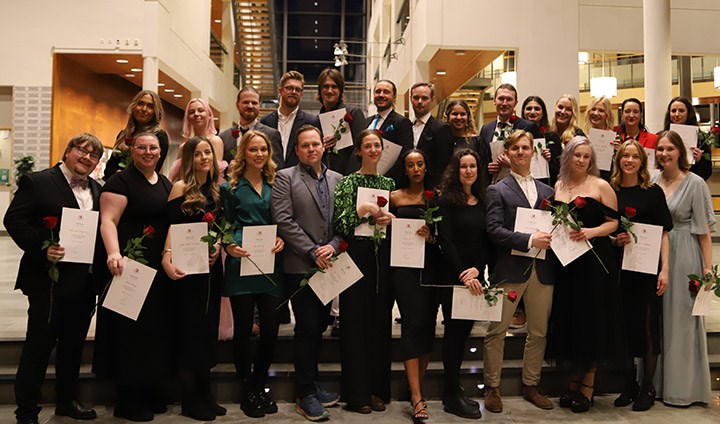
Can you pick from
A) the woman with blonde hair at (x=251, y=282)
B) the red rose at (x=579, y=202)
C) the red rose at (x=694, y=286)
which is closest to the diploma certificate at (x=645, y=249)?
the red rose at (x=694, y=286)

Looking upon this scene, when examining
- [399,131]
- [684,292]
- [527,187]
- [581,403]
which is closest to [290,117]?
[399,131]

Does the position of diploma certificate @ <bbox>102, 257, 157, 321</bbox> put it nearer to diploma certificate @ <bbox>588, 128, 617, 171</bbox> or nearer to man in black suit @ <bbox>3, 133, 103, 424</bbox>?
man in black suit @ <bbox>3, 133, 103, 424</bbox>

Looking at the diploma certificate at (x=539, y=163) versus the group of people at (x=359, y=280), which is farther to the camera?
the diploma certificate at (x=539, y=163)

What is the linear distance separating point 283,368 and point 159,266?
1178 mm

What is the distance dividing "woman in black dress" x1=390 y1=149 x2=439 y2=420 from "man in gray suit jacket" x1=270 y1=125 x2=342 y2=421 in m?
0.47

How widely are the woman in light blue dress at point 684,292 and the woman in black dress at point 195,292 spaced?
9.66ft

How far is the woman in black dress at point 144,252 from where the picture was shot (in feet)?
11.0

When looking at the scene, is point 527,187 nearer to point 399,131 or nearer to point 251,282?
point 399,131

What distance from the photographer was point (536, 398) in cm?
381

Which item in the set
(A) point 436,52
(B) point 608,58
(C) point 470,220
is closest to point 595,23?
(B) point 608,58

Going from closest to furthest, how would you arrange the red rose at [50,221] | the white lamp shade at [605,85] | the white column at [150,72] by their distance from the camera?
the red rose at [50,221], the white lamp shade at [605,85], the white column at [150,72]

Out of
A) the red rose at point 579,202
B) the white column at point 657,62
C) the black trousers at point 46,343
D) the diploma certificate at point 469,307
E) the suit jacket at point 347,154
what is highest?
the white column at point 657,62

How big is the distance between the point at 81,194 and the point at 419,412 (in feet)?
7.88

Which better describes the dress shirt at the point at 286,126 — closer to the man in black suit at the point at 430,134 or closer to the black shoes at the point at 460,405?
the man in black suit at the point at 430,134
